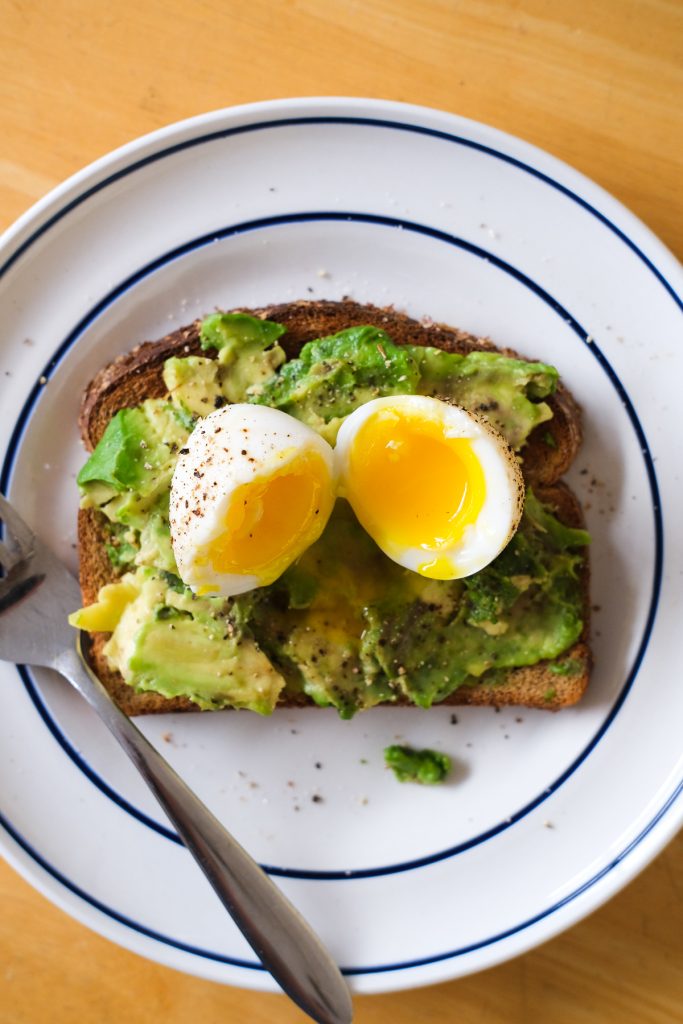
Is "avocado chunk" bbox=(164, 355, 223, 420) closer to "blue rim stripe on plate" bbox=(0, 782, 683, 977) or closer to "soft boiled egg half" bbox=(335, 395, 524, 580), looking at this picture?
"soft boiled egg half" bbox=(335, 395, 524, 580)

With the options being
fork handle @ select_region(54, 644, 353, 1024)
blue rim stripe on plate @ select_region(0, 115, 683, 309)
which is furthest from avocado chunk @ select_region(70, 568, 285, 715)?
blue rim stripe on plate @ select_region(0, 115, 683, 309)

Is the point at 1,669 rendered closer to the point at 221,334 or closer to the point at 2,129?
the point at 221,334

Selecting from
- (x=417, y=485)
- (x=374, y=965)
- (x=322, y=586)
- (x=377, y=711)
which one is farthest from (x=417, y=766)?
(x=417, y=485)

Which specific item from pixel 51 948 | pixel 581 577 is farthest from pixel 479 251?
pixel 51 948

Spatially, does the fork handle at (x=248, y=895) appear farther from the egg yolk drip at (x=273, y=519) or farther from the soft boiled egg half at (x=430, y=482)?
the soft boiled egg half at (x=430, y=482)

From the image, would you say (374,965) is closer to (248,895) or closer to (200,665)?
(248,895)
